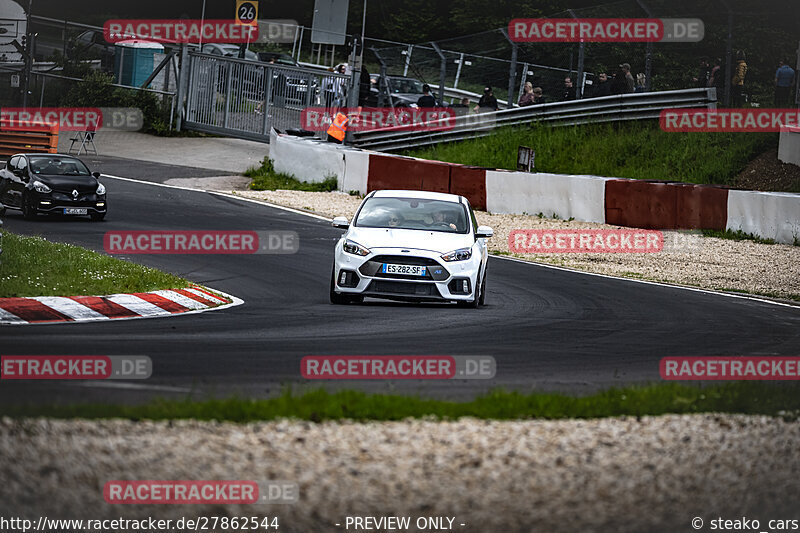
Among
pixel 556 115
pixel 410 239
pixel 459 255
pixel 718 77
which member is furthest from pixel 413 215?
pixel 556 115

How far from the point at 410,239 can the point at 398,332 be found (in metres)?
2.49

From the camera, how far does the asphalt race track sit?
8773 mm

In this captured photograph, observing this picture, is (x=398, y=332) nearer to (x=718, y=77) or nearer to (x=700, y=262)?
(x=700, y=262)

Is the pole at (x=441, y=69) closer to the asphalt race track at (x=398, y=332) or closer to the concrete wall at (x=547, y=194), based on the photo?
the concrete wall at (x=547, y=194)

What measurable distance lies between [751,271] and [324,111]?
19.0m

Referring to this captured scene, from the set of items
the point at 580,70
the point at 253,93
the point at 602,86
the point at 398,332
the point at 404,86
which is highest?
the point at 580,70

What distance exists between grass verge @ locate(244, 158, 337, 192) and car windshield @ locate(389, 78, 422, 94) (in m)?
10.0

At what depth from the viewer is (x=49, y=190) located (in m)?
20.8

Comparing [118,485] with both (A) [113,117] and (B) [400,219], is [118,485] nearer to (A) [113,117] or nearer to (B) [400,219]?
(B) [400,219]

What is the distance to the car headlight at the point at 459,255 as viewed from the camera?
13.4 meters

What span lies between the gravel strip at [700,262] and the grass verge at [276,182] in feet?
20.9

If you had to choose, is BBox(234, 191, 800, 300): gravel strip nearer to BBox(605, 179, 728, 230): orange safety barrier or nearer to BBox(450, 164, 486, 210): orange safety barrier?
BBox(605, 179, 728, 230): orange safety barrier

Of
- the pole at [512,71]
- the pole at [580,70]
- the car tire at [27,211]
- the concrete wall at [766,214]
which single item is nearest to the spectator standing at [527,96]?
the pole at [512,71]

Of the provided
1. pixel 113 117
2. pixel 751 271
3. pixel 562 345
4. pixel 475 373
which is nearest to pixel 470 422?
pixel 475 373
